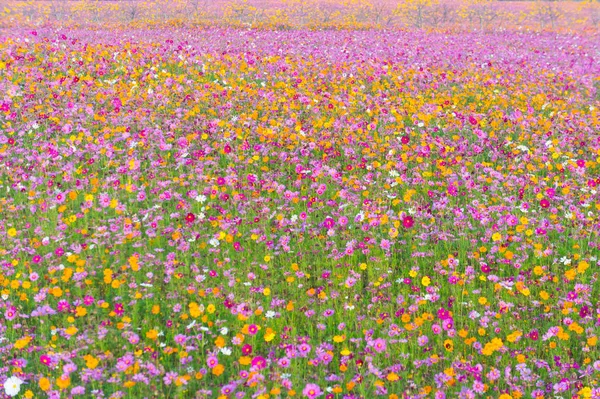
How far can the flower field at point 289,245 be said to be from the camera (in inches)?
154

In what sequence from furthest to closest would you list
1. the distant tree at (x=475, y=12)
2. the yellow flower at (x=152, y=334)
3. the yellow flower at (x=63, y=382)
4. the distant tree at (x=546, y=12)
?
the distant tree at (x=475, y=12), the distant tree at (x=546, y=12), the yellow flower at (x=152, y=334), the yellow flower at (x=63, y=382)

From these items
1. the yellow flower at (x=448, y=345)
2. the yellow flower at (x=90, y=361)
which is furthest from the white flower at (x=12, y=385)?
the yellow flower at (x=448, y=345)

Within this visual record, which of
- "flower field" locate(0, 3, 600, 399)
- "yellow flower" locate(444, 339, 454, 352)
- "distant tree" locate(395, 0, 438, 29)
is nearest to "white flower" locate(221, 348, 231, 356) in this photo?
"flower field" locate(0, 3, 600, 399)

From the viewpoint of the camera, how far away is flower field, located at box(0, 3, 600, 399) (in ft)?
12.8

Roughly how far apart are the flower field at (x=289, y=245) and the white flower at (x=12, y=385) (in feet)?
0.04

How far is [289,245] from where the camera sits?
577cm

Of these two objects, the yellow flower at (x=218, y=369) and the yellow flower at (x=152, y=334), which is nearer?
the yellow flower at (x=218, y=369)

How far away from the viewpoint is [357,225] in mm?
5961

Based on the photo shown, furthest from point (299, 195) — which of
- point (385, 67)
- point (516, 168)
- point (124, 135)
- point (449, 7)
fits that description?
point (449, 7)

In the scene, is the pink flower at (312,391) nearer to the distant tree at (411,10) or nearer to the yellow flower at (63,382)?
the yellow flower at (63,382)

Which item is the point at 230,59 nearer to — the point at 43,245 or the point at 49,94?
the point at 49,94

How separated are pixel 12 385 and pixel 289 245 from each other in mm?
3001

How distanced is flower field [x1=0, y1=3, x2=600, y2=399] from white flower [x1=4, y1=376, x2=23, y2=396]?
1 cm

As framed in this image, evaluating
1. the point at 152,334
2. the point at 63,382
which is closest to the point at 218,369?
the point at 152,334
